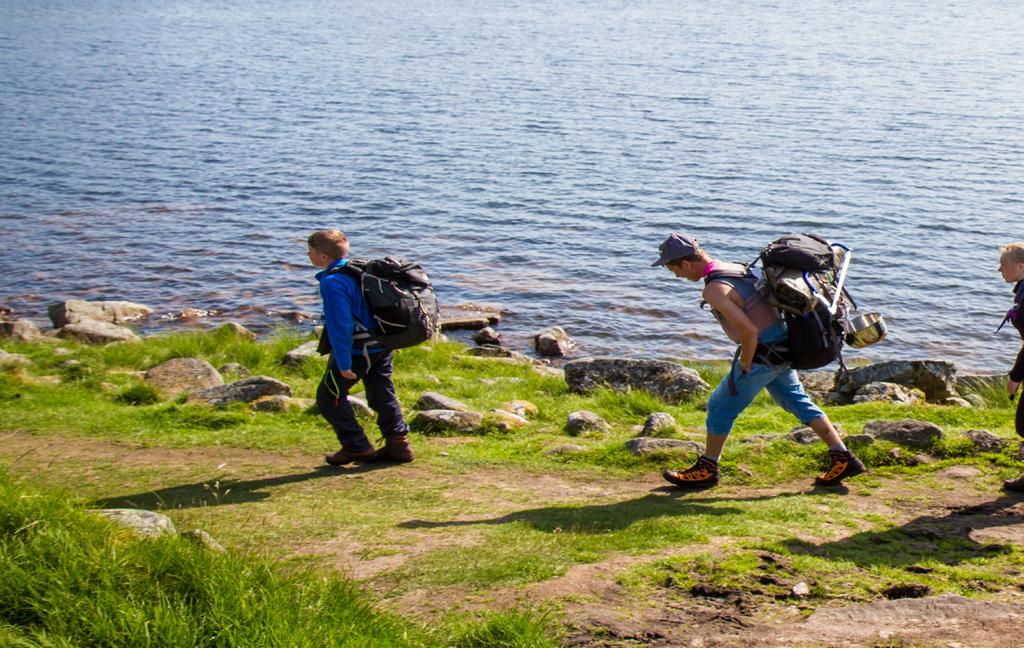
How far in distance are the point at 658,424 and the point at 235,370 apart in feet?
19.0

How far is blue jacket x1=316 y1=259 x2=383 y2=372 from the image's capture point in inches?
350

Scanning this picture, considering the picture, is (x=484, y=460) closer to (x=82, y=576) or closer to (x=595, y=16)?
(x=82, y=576)

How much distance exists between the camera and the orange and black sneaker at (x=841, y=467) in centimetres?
861

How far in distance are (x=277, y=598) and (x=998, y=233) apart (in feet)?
71.5

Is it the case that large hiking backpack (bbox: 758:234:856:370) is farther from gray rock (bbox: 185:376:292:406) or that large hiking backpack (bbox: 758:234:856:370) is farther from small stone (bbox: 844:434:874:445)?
gray rock (bbox: 185:376:292:406)

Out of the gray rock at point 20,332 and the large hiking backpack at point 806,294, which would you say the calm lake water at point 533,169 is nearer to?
the gray rock at point 20,332

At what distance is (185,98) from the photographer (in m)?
40.8

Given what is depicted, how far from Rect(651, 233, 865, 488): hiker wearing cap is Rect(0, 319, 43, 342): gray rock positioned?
37.2 ft

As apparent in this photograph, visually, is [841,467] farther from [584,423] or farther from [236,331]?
[236,331]

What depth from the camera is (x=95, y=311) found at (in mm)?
19594

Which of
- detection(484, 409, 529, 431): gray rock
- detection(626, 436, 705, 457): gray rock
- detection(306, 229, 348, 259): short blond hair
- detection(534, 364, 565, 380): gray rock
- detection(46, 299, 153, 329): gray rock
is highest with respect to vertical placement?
detection(306, 229, 348, 259): short blond hair

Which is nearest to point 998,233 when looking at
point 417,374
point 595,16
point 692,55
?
point 417,374

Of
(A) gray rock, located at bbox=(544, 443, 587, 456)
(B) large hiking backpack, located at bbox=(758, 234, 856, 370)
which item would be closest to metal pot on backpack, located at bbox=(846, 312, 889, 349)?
(B) large hiking backpack, located at bbox=(758, 234, 856, 370)

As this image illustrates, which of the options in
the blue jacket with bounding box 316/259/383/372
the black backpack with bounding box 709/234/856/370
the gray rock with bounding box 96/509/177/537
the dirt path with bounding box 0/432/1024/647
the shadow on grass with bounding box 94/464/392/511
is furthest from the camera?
the blue jacket with bounding box 316/259/383/372
